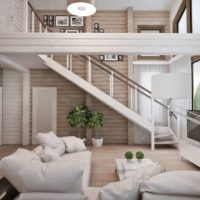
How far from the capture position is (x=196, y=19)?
614 centimetres

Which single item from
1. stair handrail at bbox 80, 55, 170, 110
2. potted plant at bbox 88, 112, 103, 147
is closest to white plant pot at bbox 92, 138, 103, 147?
potted plant at bbox 88, 112, 103, 147

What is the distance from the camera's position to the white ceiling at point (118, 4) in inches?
317

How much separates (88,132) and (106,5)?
165 inches

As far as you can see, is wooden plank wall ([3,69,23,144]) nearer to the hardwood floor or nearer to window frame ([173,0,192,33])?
the hardwood floor

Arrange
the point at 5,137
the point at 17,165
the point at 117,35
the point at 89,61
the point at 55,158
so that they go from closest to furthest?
the point at 17,165 → the point at 55,158 → the point at 117,35 → the point at 89,61 → the point at 5,137

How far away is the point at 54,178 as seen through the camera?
2.11 m

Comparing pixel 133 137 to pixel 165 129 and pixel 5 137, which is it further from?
pixel 5 137

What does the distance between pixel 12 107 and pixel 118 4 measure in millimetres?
4823

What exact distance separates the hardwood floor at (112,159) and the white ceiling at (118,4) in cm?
452

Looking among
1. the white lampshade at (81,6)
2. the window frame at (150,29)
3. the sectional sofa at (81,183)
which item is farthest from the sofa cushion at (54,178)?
the window frame at (150,29)

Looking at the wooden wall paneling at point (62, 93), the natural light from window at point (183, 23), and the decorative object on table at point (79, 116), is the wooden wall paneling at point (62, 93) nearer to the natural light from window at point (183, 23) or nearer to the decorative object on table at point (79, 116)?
the decorative object on table at point (79, 116)

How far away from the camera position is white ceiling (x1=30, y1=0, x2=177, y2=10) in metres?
8.05

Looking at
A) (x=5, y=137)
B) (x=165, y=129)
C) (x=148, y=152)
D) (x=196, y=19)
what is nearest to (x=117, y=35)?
(x=196, y=19)

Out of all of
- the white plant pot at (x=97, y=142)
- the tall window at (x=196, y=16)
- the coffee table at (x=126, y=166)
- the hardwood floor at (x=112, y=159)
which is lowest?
the hardwood floor at (x=112, y=159)
